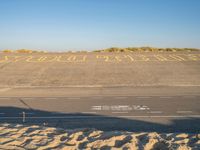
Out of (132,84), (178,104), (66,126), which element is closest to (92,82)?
(132,84)

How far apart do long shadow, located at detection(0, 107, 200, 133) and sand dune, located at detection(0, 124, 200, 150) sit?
2.92 metres

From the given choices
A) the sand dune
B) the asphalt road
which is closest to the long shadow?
the asphalt road

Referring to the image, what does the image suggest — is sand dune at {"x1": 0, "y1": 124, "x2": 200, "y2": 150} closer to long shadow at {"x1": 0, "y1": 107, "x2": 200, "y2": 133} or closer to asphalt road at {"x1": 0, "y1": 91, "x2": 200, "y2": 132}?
long shadow at {"x1": 0, "y1": 107, "x2": 200, "y2": 133}

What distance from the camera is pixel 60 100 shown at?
1938 cm

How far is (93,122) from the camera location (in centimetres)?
1387

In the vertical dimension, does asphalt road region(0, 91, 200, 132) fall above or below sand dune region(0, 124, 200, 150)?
below

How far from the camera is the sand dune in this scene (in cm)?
824

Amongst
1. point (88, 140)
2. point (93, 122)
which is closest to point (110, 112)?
point (93, 122)

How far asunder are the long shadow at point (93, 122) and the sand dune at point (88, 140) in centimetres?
292

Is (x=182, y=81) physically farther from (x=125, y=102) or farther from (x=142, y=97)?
(x=125, y=102)

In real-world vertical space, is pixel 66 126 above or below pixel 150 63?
below

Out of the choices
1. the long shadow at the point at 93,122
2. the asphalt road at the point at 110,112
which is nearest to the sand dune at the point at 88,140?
the long shadow at the point at 93,122

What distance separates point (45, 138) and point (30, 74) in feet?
77.6

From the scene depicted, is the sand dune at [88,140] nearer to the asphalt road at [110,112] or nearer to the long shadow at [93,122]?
the long shadow at [93,122]
